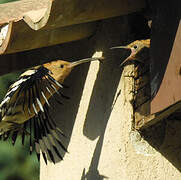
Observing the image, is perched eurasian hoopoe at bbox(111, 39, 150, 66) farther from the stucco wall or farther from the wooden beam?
the wooden beam

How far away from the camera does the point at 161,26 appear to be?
107 inches

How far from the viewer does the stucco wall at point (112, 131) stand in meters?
3.04

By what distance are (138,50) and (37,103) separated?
749 mm

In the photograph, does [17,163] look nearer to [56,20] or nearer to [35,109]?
[35,109]

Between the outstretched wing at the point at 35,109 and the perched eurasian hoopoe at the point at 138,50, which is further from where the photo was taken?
the outstretched wing at the point at 35,109

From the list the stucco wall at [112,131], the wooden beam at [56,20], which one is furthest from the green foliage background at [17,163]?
the wooden beam at [56,20]

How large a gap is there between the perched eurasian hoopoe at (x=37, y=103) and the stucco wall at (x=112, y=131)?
0.35 ft

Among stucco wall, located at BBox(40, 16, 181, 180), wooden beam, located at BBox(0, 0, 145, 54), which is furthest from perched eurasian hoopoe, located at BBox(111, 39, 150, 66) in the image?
wooden beam, located at BBox(0, 0, 145, 54)

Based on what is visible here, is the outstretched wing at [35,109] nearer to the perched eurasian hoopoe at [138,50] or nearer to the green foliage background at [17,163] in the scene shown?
the perched eurasian hoopoe at [138,50]

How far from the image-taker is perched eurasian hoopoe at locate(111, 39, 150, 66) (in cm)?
299

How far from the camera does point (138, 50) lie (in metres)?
2.96

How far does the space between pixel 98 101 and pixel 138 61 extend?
312 mm

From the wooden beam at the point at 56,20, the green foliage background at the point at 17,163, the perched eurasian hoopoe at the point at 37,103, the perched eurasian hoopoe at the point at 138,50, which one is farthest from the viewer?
the green foliage background at the point at 17,163

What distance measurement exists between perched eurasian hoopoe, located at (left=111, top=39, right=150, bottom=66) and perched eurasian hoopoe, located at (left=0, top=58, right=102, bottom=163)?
22 centimetres
